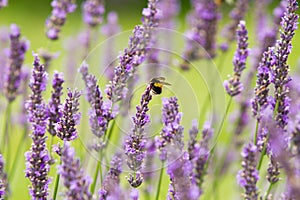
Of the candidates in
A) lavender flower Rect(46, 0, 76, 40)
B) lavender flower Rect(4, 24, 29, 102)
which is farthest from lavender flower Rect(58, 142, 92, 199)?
lavender flower Rect(46, 0, 76, 40)

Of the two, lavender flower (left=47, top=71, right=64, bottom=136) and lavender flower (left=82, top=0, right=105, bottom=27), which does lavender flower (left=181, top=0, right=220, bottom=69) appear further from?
lavender flower (left=47, top=71, right=64, bottom=136)

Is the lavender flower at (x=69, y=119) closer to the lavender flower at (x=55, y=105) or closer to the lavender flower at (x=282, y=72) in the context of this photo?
the lavender flower at (x=55, y=105)

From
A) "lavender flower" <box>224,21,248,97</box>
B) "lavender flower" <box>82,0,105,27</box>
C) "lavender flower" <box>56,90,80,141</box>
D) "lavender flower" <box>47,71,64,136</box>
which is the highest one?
"lavender flower" <box>82,0,105,27</box>

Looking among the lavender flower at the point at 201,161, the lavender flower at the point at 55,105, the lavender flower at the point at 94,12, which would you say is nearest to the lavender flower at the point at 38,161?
the lavender flower at the point at 55,105

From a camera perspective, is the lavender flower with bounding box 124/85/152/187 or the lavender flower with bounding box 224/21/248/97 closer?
the lavender flower with bounding box 124/85/152/187

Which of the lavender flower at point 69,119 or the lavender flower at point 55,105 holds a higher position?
the lavender flower at point 55,105

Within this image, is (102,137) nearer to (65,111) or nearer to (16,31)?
(65,111)

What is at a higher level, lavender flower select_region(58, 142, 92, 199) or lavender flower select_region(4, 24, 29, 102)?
lavender flower select_region(4, 24, 29, 102)
